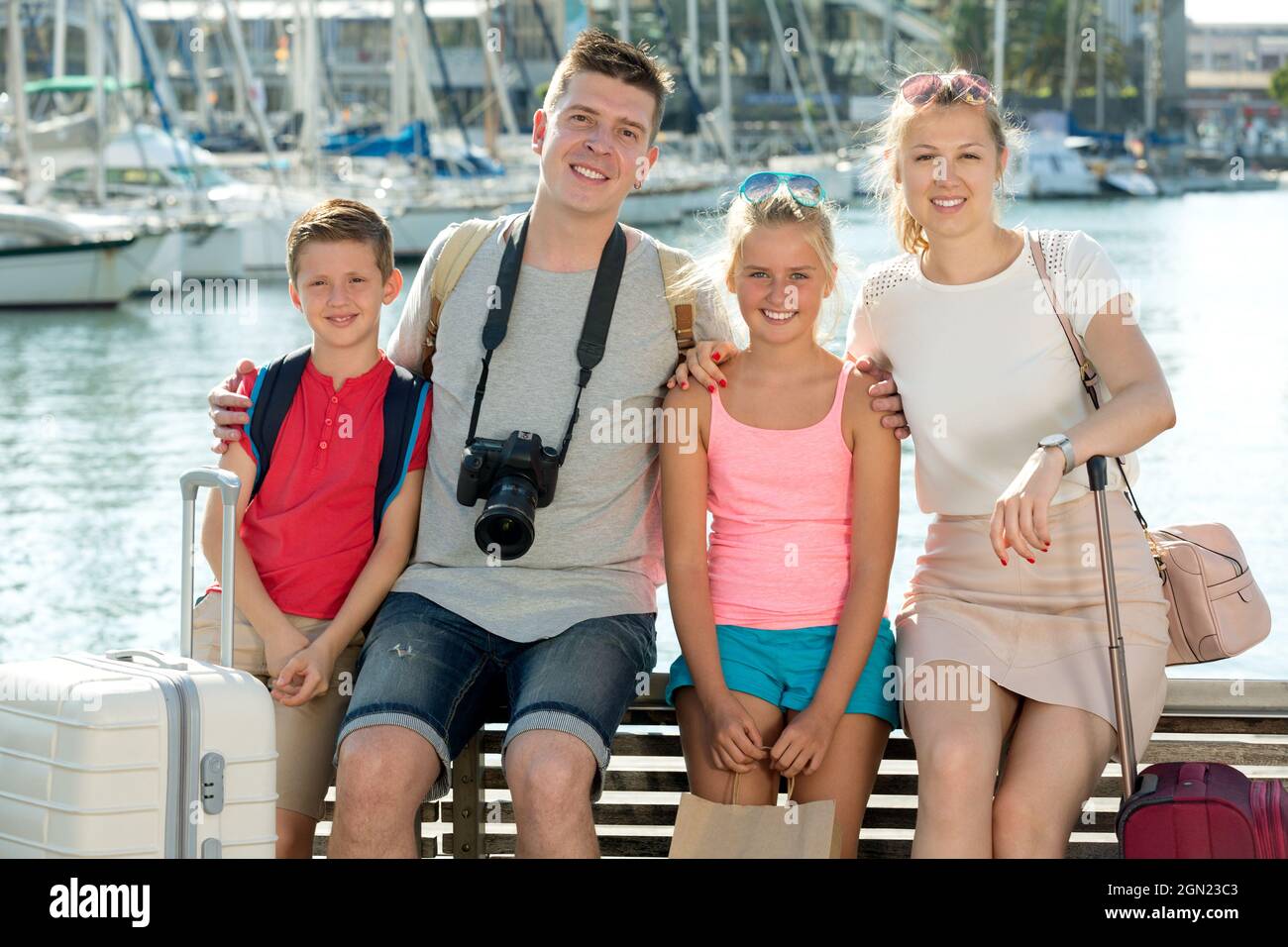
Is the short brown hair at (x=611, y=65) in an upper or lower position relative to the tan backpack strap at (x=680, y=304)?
upper

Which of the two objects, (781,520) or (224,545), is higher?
(781,520)

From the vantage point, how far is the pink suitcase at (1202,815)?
2.49 metres

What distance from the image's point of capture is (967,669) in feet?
9.27

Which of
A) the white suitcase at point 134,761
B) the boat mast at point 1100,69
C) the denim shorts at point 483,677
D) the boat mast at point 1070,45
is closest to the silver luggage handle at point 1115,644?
the denim shorts at point 483,677

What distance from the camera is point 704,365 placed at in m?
3.08

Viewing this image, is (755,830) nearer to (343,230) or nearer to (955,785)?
(955,785)

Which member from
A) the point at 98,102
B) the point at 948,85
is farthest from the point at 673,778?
the point at 98,102

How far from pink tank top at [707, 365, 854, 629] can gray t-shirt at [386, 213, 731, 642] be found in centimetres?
17

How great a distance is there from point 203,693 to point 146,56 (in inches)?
1146

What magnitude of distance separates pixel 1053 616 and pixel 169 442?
11668 mm

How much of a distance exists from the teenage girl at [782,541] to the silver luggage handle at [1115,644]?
379 millimetres

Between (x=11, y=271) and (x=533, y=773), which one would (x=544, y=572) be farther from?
(x=11, y=271)

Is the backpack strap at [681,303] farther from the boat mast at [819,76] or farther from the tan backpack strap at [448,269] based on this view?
the boat mast at [819,76]

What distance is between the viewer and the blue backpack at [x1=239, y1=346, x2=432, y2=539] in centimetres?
310
